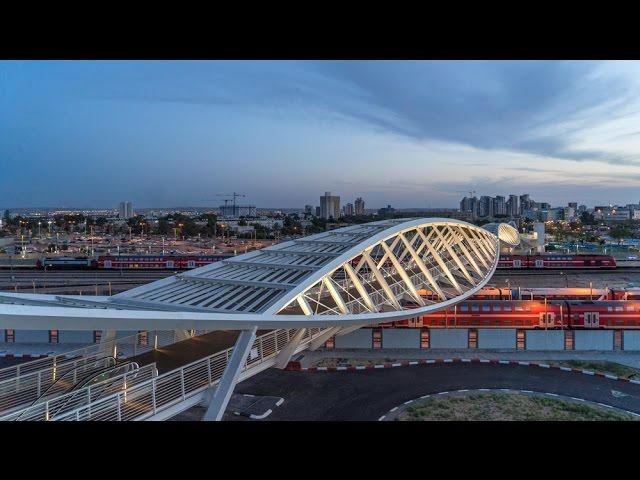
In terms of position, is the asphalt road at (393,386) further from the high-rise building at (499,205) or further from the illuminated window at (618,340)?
the high-rise building at (499,205)

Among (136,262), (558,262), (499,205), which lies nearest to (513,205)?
(499,205)

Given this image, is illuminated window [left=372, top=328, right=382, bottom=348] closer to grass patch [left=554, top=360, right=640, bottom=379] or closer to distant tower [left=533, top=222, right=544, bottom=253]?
grass patch [left=554, top=360, right=640, bottom=379]

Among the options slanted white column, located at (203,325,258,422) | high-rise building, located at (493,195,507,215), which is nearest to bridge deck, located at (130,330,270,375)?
slanted white column, located at (203,325,258,422)
